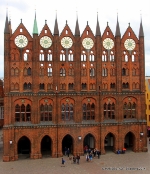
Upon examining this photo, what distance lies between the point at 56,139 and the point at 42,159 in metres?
3.79

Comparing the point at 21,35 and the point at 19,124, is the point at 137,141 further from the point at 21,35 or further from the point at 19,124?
the point at 21,35

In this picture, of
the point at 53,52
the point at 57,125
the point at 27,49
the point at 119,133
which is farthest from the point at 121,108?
the point at 27,49

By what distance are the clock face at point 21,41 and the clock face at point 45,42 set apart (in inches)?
100

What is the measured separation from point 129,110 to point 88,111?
7.23m

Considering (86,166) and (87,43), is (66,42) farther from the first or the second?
(86,166)

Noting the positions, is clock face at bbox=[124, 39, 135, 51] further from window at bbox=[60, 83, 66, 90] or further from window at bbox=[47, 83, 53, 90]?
window at bbox=[47, 83, 53, 90]

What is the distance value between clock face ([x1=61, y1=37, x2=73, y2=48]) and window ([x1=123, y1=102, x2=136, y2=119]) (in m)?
13.8

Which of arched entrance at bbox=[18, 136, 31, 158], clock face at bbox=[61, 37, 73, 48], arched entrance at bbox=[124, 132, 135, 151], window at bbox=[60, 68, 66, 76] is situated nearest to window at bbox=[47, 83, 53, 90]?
window at bbox=[60, 68, 66, 76]

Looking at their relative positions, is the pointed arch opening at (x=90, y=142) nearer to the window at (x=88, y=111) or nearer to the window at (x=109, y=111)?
the window at (x=88, y=111)

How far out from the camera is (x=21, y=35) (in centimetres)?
4159

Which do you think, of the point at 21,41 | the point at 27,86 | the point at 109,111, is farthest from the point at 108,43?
the point at 27,86

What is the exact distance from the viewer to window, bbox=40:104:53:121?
42156mm

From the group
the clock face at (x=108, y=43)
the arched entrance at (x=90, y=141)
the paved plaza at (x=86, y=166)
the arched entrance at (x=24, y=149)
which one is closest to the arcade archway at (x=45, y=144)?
the arched entrance at (x=24, y=149)

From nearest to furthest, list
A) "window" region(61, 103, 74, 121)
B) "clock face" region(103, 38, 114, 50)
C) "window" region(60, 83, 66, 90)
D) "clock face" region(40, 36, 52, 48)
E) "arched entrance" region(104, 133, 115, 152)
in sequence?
"clock face" region(40, 36, 52, 48)
"window" region(60, 83, 66, 90)
"window" region(61, 103, 74, 121)
"clock face" region(103, 38, 114, 50)
"arched entrance" region(104, 133, 115, 152)
